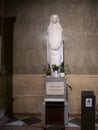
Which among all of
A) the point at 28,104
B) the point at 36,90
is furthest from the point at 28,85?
the point at 28,104

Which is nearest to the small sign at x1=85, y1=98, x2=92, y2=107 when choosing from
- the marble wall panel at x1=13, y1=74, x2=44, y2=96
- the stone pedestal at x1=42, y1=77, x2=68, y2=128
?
the stone pedestal at x1=42, y1=77, x2=68, y2=128

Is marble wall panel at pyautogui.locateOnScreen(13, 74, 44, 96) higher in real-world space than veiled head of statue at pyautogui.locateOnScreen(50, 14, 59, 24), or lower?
lower

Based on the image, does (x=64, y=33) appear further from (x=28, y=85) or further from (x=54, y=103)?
(x=54, y=103)

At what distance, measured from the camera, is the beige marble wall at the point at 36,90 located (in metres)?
7.34

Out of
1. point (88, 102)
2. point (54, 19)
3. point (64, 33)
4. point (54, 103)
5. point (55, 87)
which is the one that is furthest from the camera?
point (64, 33)

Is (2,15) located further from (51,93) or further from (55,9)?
(51,93)

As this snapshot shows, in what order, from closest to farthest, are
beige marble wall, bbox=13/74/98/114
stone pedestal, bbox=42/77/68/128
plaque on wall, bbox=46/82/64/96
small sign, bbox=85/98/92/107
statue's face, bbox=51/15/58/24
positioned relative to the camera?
small sign, bbox=85/98/92/107 < stone pedestal, bbox=42/77/68/128 < plaque on wall, bbox=46/82/64/96 < statue's face, bbox=51/15/58/24 < beige marble wall, bbox=13/74/98/114

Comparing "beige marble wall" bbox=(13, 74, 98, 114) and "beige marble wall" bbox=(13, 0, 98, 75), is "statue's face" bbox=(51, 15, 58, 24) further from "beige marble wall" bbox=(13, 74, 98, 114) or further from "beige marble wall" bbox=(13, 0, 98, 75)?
"beige marble wall" bbox=(13, 74, 98, 114)

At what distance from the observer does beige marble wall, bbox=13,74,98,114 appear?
24.1ft

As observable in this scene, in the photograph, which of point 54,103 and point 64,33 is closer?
point 54,103

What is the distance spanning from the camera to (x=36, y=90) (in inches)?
291

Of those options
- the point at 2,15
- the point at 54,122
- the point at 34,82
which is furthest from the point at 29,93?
the point at 2,15

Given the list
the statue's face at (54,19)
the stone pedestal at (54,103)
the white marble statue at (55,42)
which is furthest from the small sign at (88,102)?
the statue's face at (54,19)

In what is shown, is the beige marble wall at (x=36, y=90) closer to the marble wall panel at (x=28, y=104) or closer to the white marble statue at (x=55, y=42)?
the marble wall panel at (x=28, y=104)
